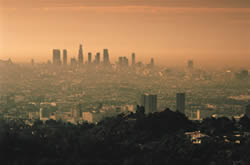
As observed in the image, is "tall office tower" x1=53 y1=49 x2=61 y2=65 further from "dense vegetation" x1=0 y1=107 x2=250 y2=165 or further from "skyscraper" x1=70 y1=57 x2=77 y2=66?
"dense vegetation" x1=0 y1=107 x2=250 y2=165

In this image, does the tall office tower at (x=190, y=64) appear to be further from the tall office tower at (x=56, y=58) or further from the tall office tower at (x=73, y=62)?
the tall office tower at (x=56, y=58)

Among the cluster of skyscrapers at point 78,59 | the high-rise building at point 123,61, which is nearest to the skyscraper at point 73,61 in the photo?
the cluster of skyscrapers at point 78,59

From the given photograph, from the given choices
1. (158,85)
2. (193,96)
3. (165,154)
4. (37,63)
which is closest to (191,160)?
(165,154)

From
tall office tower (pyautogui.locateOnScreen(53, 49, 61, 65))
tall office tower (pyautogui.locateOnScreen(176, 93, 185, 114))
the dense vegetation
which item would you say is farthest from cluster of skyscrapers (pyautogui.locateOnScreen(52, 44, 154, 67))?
the dense vegetation

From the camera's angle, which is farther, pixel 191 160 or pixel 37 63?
pixel 37 63

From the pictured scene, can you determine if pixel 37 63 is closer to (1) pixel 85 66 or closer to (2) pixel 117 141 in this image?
(1) pixel 85 66

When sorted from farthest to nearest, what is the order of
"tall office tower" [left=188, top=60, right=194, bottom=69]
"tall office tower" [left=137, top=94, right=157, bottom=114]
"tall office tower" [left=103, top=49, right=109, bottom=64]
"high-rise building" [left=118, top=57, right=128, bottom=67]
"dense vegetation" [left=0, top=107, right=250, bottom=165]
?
"tall office tower" [left=103, top=49, right=109, bottom=64], "high-rise building" [left=118, top=57, right=128, bottom=67], "tall office tower" [left=188, top=60, right=194, bottom=69], "tall office tower" [left=137, top=94, right=157, bottom=114], "dense vegetation" [left=0, top=107, right=250, bottom=165]

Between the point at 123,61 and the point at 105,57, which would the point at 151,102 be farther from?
the point at 105,57

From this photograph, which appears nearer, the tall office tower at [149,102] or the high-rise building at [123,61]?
the tall office tower at [149,102]

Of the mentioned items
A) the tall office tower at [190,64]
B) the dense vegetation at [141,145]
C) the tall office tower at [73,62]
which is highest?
the tall office tower at [73,62]
